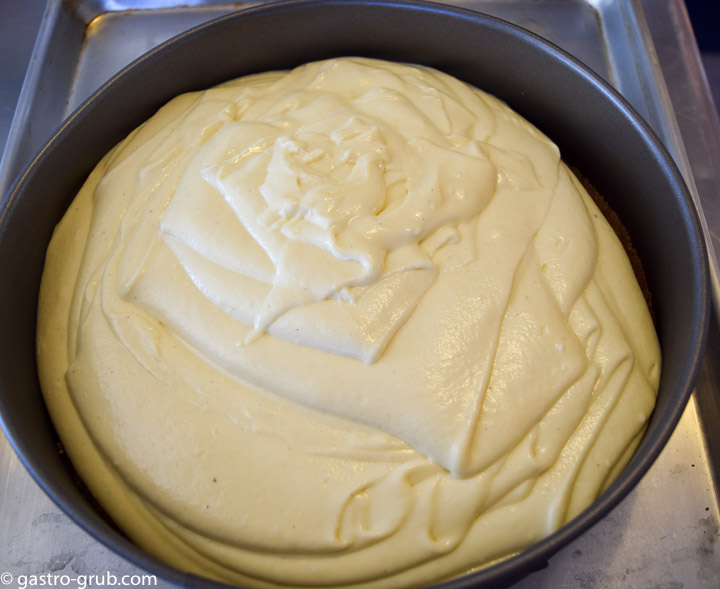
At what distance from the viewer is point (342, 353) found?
3.55 feet

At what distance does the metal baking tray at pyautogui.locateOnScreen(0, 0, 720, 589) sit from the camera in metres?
1.17

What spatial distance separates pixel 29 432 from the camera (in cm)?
105

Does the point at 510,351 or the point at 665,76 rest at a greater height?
the point at 665,76

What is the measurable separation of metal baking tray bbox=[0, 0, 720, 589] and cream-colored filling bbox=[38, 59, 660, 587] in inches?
7.7


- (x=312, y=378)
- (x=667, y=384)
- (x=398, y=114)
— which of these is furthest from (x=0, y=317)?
(x=667, y=384)

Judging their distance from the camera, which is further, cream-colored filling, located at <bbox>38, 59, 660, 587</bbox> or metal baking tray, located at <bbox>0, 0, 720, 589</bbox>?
metal baking tray, located at <bbox>0, 0, 720, 589</bbox>

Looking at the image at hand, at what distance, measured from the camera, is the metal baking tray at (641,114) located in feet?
3.84

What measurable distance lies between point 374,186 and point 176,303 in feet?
1.53

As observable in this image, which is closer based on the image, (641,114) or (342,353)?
(342,353)

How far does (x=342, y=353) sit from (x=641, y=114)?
1137 mm

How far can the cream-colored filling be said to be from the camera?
102 centimetres

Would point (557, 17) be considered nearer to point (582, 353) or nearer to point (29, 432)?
point (582, 353)

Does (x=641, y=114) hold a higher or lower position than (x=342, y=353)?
higher

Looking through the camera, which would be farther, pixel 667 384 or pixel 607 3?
pixel 607 3
